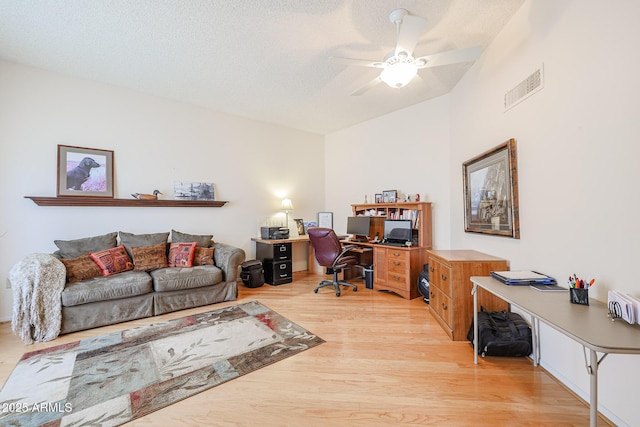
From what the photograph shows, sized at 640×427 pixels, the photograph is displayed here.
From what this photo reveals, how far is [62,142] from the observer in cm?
324

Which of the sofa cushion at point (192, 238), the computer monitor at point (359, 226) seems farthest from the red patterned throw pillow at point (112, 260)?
the computer monitor at point (359, 226)

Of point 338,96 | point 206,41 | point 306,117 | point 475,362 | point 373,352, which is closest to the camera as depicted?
point 475,362

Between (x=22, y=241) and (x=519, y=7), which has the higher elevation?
(x=519, y=7)

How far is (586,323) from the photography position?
1.22 metres

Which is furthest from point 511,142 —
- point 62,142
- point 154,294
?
point 62,142


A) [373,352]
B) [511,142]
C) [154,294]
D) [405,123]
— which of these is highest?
[405,123]

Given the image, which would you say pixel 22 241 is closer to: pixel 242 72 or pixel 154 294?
pixel 154 294

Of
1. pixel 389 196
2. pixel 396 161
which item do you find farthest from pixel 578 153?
pixel 396 161

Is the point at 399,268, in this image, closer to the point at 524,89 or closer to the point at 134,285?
the point at 524,89

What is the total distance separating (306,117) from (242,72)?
166cm

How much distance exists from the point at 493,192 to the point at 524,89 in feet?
3.03

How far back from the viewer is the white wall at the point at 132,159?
300 centimetres

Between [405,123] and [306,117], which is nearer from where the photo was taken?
[405,123]

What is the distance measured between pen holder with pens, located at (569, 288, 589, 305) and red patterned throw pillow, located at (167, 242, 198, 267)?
12.3 feet
